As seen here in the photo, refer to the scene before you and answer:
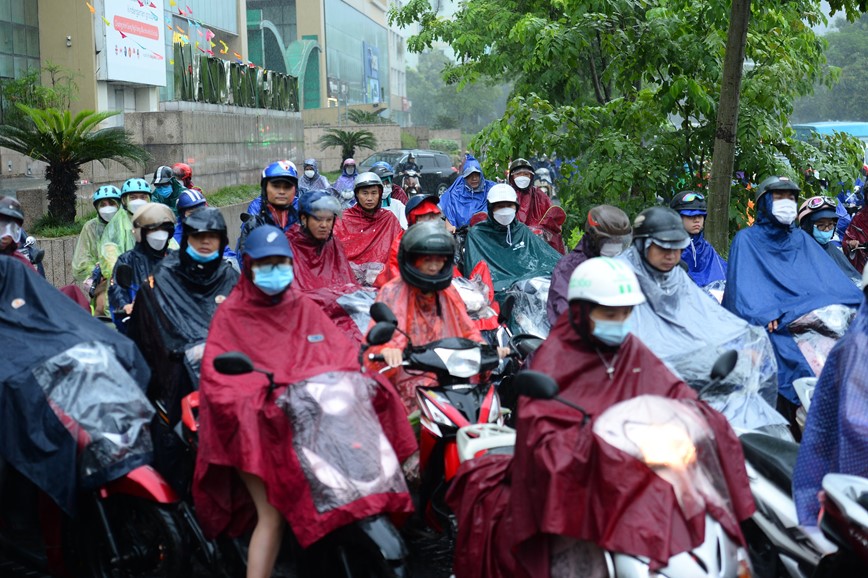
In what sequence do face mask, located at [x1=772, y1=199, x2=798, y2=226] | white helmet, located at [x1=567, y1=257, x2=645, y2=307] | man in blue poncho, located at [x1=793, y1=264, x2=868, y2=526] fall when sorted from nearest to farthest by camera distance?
man in blue poncho, located at [x1=793, y1=264, x2=868, y2=526]
white helmet, located at [x1=567, y1=257, x2=645, y2=307]
face mask, located at [x1=772, y1=199, x2=798, y2=226]

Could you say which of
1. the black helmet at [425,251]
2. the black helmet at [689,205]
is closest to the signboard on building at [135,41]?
the black helmet at [689,205]

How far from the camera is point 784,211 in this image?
7535mm

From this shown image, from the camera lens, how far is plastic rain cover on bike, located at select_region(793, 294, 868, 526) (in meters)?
3.96

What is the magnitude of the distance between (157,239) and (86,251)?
1995mm

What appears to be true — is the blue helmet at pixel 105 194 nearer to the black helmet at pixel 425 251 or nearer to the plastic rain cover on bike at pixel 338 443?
the black helmet at pixel 425 251

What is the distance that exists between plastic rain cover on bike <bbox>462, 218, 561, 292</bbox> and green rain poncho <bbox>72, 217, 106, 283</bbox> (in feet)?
10.6

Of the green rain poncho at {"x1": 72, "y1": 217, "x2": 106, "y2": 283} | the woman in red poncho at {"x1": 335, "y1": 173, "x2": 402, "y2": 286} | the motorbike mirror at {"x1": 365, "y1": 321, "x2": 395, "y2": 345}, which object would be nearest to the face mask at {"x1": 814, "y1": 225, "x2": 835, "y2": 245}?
the woman in red poncho at {"x1": 335, "y1": 173, "x2": 402, "y2": 286}

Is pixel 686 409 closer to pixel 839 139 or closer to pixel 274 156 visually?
pixel 839 139

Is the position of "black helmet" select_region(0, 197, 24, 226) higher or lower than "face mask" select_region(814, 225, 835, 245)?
higher

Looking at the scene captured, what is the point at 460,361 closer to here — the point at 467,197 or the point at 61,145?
the point at 467,197

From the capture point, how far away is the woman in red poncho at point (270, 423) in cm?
→ 461

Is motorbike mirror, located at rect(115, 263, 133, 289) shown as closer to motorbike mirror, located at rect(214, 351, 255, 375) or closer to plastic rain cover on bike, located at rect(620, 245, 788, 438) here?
motorbike mirror, located at rect(214, 351, 255, 375)

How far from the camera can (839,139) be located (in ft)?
36.6

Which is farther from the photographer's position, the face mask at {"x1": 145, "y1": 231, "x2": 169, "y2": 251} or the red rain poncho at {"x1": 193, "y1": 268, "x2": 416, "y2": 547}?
the face mask at {"x1": 145, "y1": 231, "x2": 169, "y2": 251}
